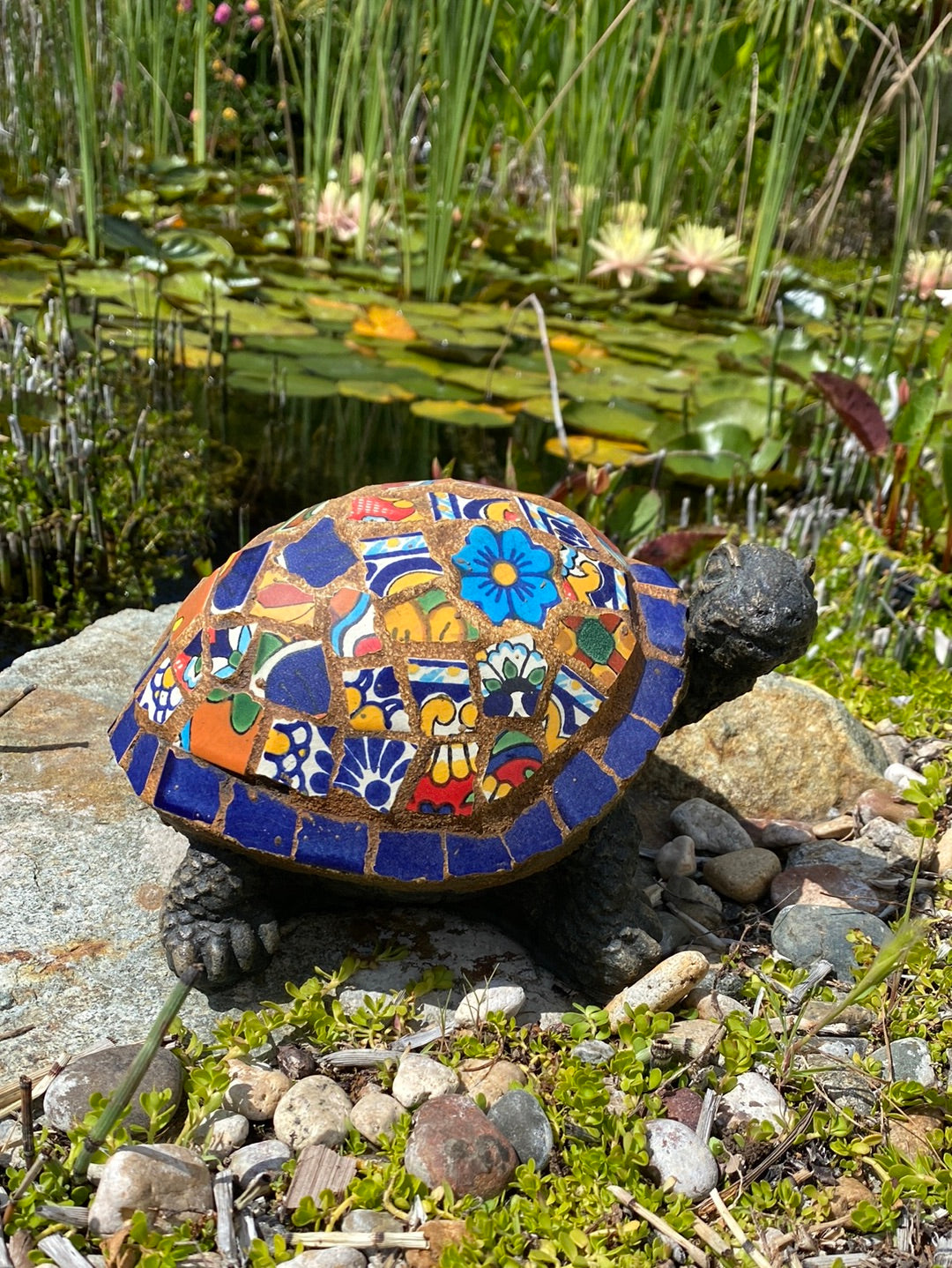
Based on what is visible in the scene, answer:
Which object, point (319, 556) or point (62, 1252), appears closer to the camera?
point (62, 1252)

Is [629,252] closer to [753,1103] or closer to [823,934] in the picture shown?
[823,934]

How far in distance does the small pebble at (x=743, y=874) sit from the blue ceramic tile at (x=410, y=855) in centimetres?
73

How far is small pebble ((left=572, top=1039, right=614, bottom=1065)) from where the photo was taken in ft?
5.71

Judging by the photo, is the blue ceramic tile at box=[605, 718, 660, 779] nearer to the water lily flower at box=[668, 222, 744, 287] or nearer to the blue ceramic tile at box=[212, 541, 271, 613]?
the blue ceramic tile at box=[212, 541, 271, 613]

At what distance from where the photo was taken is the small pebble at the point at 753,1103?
1668 mm

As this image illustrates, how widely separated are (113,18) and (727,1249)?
268 inches

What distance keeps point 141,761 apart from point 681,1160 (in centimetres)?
103

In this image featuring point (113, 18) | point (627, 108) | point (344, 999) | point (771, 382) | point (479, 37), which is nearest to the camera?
point (344, 999)

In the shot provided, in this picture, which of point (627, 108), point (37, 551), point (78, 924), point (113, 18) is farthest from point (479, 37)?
point (78, 924)

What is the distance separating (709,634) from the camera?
1.96m

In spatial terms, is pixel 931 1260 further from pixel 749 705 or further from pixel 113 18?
pixel 113 18

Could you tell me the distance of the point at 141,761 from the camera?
1818 mm

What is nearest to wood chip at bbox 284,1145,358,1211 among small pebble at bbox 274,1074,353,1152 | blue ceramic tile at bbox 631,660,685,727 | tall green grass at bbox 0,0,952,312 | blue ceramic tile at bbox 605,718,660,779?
small pebble at bbox 274,1074,353,1152

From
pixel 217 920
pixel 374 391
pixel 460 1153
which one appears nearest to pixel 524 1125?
pixel 460 1153
